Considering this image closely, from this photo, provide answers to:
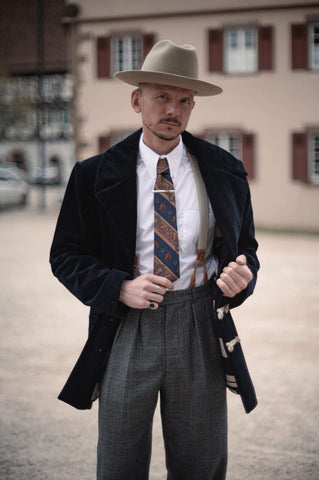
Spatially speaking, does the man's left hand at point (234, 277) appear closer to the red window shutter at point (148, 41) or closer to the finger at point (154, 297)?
the finger at point (154, 297)

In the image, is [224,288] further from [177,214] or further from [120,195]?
[120,195]

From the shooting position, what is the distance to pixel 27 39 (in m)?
38.5

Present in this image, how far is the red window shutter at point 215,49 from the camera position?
16672 mm

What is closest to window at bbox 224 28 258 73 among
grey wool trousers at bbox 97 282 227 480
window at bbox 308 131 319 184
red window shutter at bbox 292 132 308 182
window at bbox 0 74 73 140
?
red window shutter at bbox 292 132 308 182

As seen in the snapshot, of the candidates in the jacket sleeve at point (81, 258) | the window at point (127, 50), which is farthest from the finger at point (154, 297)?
the window at point (127, 50)

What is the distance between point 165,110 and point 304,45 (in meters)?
15.1

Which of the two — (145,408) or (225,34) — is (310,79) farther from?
(145,408)

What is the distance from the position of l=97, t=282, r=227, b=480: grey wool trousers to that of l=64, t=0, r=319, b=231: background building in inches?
581

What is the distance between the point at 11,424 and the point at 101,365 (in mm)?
1962

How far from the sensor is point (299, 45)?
1605 centimetres

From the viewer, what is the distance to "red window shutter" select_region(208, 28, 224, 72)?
1667cm

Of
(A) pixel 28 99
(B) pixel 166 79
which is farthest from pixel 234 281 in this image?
(A) pixel 28 99

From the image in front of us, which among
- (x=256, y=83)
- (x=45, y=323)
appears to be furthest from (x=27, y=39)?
(x=45, y=323)

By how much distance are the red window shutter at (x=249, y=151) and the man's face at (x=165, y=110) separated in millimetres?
14711
